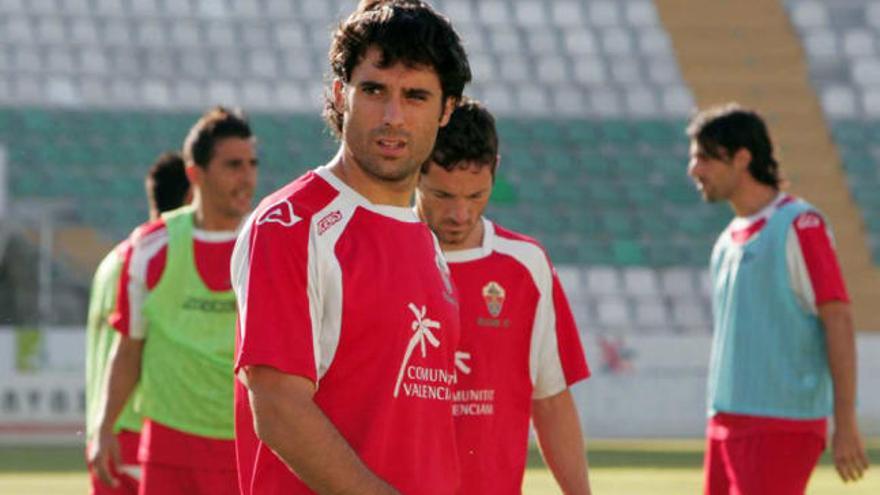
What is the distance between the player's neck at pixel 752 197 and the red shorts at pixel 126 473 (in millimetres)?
2376

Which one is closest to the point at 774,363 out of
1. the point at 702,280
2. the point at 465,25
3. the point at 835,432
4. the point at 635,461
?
the point at 835,432

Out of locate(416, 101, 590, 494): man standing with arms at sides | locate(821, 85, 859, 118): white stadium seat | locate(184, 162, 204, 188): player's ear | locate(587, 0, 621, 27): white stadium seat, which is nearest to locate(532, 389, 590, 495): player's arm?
locate(416, 101, 590, 494): man standing with arms at sides

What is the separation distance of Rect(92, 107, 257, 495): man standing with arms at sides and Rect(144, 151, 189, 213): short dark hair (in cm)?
160

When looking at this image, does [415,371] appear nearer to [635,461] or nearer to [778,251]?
[778,251]

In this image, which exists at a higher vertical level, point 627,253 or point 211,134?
point 627,253

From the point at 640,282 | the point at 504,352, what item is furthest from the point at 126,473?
the point at 640,282

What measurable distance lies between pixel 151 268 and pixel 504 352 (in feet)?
5.65

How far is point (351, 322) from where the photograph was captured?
2.88m

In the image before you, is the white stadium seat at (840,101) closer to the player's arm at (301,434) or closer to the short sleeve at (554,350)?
the short sleeve at (554,350)

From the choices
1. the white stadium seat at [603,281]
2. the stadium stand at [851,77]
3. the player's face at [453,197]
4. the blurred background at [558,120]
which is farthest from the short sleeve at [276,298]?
the stadium stand at [851,77]

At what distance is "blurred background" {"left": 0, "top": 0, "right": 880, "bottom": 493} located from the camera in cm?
2548

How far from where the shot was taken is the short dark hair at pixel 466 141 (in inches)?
170

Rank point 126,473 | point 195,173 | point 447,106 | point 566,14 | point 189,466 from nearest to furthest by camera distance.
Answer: point 447,106, point 189,466, point 195,173, point 126,473, point 566,14

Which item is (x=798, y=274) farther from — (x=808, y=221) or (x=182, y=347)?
(x=182, y=347)
